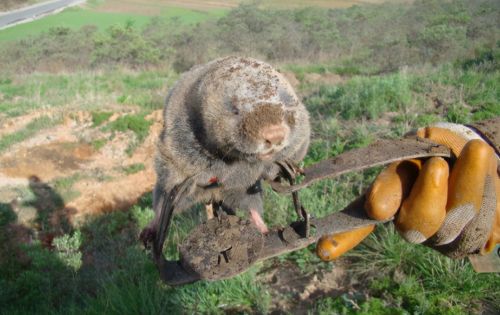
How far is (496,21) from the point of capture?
66.9ft

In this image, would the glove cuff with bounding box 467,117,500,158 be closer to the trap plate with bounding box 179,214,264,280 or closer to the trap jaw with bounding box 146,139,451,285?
the trap jaw with bounding box 146,139,451,285

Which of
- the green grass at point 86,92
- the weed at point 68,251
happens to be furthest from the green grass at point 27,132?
the weed at point 68,251

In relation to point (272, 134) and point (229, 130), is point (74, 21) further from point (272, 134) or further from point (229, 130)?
point (272, 134)

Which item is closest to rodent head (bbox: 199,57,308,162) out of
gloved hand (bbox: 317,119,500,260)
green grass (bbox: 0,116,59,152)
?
gloved hand (bbox: 317,119,500,260)

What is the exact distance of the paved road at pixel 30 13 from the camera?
2345 cm

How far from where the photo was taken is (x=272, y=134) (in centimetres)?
192

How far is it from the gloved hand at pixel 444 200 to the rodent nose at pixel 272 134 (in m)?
0.55

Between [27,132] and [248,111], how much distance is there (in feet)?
33.9

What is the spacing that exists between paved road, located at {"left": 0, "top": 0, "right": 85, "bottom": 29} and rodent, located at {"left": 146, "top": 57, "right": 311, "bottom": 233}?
83.2 ft

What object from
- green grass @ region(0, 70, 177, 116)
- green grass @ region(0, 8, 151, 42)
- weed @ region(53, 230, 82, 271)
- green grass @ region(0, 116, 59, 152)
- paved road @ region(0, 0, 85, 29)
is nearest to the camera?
weed @ region(53, 230, 82, 271)

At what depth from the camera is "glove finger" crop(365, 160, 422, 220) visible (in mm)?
1885

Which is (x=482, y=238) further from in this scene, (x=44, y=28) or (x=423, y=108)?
(x=44, y=28)

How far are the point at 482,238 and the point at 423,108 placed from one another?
15.9ft

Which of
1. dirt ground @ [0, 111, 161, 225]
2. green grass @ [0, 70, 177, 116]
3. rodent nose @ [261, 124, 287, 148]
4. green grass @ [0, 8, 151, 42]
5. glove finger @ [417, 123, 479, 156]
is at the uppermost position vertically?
green grass @ [0, 8, 151, 42]
